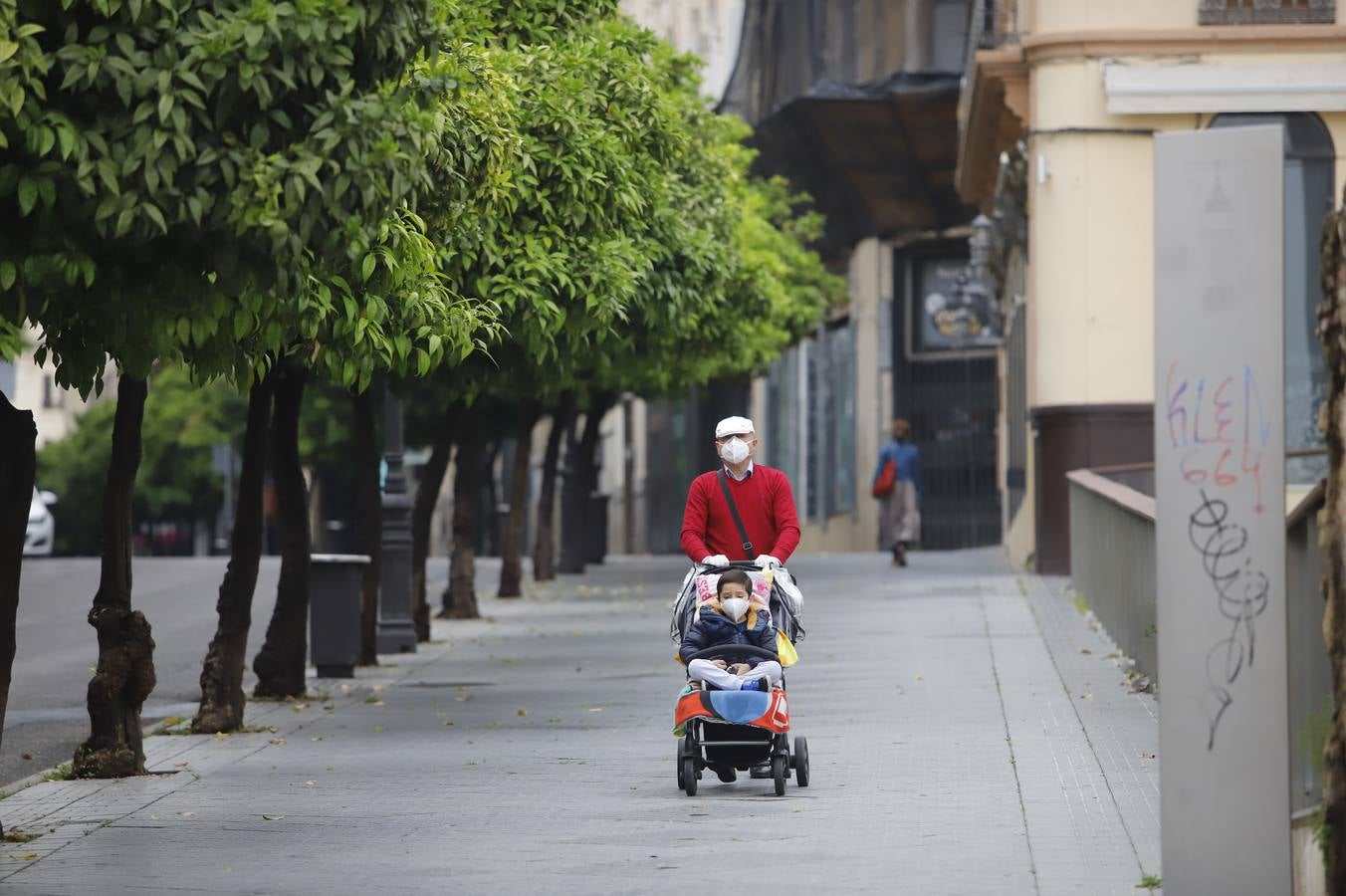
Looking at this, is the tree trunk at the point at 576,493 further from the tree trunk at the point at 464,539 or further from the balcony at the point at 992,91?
the tree trunk at the point at 464,539

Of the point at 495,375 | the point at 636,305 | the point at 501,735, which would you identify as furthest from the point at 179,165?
the point at 495,375

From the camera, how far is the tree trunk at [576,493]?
35000 mm

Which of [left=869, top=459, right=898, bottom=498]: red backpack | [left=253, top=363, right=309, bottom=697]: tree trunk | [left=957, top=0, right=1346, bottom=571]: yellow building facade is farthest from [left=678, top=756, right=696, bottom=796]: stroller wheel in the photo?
[left=869, top=459, right=898, bottom=498]: red backpack

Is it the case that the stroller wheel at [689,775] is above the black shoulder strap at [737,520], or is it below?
below

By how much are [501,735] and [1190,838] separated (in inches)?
271

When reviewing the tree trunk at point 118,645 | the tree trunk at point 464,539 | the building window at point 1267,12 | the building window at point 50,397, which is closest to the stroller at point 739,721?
the tree trunk at point 118,645

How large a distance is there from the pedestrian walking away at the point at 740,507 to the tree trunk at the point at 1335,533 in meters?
4.52

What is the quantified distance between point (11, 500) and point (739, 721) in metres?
3.23

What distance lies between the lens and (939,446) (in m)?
41.4

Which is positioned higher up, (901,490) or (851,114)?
(851,114)

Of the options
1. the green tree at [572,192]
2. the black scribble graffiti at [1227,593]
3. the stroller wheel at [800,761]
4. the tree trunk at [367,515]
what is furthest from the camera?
the tree trunk at [367,515]

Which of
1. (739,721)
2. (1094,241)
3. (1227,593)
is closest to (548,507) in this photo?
(1094,241)

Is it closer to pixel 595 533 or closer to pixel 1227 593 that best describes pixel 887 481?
pixel 595 533

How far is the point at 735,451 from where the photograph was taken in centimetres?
1095
